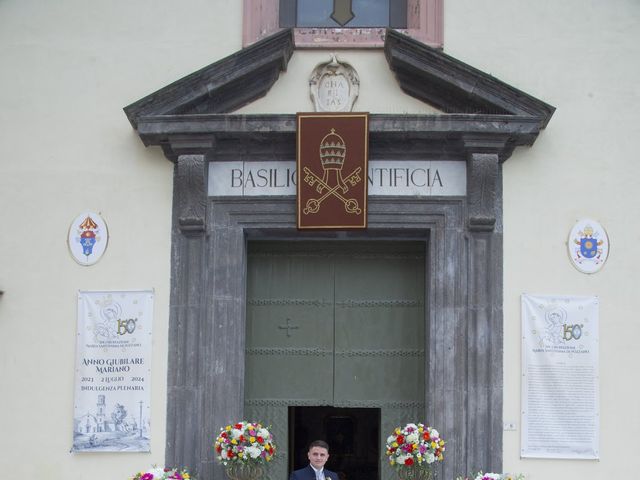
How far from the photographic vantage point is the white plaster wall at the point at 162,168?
10.6m

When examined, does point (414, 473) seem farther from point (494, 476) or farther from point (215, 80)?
point (215, 80)

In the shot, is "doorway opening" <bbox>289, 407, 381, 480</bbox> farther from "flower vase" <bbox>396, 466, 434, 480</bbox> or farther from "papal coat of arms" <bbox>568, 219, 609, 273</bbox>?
"papal coat of arms" <bbox>568, 219, 609, 273</bbox>

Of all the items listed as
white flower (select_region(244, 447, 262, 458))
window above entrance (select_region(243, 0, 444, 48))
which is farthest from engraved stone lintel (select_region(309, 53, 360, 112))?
white flower (select_region(244, 447, 262, 458))

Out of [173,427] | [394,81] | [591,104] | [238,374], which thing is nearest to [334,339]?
[238,374]

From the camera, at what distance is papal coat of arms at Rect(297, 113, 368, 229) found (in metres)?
10.6

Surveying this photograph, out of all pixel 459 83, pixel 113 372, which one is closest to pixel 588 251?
pixel 459 83

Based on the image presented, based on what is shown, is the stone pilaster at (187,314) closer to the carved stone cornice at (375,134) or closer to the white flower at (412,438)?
the carved stone cornice at (375,134)

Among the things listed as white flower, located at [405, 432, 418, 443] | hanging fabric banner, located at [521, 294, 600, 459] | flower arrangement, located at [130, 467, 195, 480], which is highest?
hanging fabric banner, located at [521, 294, 600, 459]

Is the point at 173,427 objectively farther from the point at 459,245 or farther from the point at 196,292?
the point at 459,245

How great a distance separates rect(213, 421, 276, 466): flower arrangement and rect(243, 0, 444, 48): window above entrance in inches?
139

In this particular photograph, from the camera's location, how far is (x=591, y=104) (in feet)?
35.5

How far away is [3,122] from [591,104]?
539cm

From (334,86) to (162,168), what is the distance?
1.74m

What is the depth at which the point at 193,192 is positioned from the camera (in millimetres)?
10672
